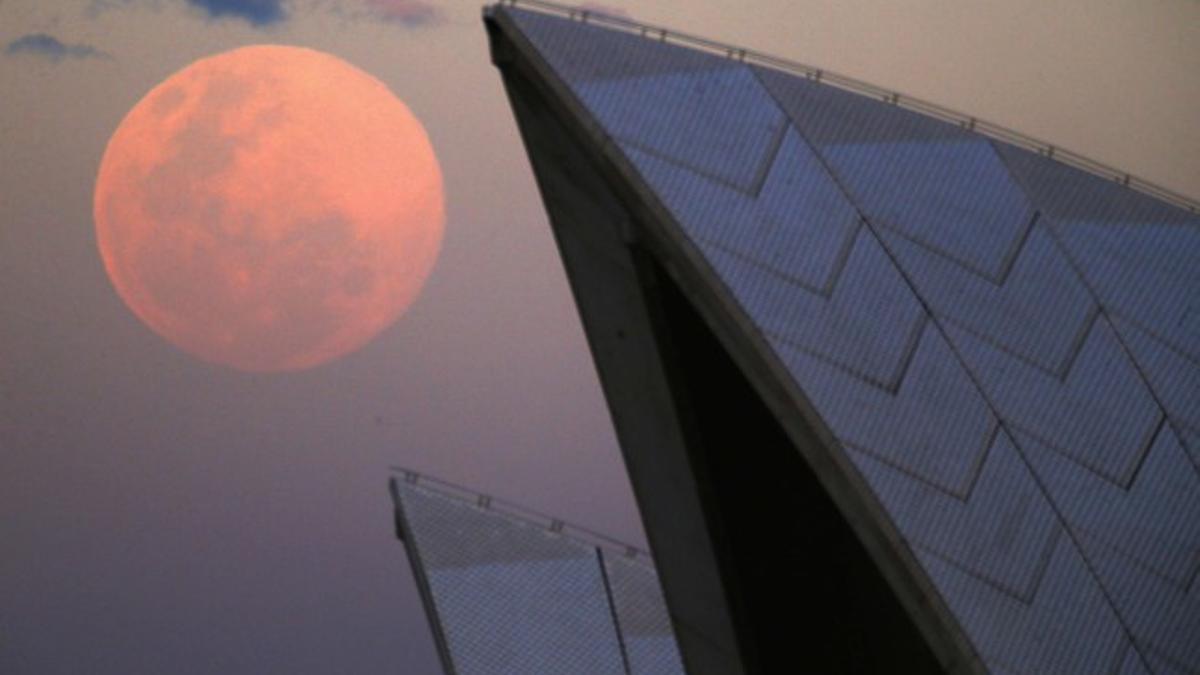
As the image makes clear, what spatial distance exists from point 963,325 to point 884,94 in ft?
8.15

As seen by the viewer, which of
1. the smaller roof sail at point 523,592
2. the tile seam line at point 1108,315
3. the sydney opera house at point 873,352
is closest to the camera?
the sydney opera house at point 873,352

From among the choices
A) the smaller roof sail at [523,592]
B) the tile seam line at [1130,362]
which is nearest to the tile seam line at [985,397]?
the tile seam line at [1130,362]

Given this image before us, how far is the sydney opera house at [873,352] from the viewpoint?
21.9 meters

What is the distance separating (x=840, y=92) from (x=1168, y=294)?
393 centimetres

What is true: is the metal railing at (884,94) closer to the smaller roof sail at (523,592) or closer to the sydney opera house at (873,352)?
the sydney opera house at (873,352)

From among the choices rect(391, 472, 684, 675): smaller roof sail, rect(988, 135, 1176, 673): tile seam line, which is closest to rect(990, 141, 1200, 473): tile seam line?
rect(988, 135, 1176, 673): tile seam line

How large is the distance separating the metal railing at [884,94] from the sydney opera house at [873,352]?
0.12ft

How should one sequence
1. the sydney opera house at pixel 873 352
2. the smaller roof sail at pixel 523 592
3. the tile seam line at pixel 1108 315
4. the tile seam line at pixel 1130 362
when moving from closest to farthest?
the sydney opera house at pixel 873 352, the tile seam line at pixel 1130 362, the tile seam line at pixel 1108 315, the smaller roof sail at pixel 523 592

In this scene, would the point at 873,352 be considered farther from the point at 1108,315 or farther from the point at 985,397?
the point at 1108,315

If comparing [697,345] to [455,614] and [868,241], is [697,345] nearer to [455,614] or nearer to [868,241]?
[868,241]

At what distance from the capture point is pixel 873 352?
22.3m

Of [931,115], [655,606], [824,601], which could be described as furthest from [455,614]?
[931,115]

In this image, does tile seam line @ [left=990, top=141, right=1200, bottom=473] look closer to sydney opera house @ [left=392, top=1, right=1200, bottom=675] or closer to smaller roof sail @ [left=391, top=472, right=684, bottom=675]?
sydney opera house @ [left=392, top=1, right=1200, bottom=675]

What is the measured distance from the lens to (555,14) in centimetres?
2242
